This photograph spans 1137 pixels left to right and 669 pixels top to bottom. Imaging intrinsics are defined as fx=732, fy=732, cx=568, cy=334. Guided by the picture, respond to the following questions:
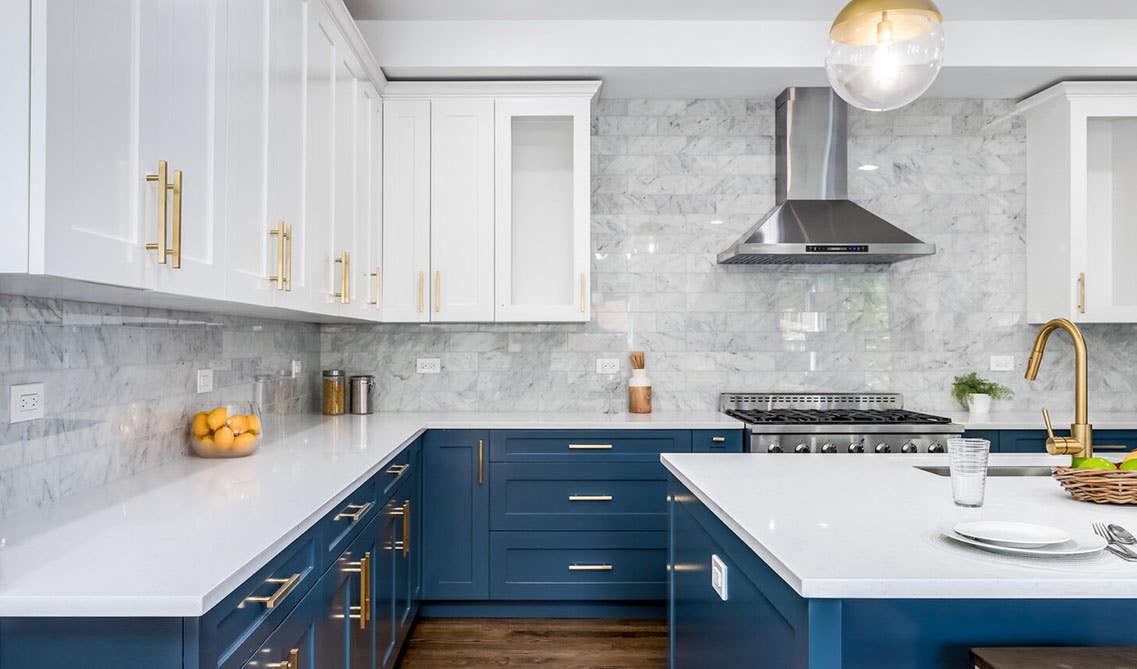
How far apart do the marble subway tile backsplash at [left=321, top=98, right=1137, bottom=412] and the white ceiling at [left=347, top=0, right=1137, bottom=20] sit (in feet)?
1.89

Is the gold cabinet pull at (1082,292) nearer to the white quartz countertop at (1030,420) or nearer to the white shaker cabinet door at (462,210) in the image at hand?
the white quartz countertop at (1030,420)

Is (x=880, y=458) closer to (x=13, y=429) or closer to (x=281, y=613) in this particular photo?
(x=281, y=613)

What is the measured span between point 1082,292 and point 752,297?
158 centimetres

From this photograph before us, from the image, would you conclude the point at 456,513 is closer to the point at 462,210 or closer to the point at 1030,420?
the point at 462,210

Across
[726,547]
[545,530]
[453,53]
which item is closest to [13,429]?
[726,547]

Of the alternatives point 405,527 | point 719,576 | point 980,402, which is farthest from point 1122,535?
point 980,402

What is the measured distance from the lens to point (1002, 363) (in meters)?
3.98

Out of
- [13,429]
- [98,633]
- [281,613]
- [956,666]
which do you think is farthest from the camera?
[13,429]

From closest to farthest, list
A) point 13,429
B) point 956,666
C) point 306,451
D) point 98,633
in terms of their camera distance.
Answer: point 98,633
point 956,666
point 13,429
point 306,451

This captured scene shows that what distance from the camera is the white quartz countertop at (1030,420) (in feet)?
11.1

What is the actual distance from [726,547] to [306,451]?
1.49 metres

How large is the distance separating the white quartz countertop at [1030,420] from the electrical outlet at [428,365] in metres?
2.57

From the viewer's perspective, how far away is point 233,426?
2.29 m

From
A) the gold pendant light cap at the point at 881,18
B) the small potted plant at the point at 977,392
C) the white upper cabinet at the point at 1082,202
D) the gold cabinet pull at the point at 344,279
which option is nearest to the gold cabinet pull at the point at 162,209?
the gold cabinet pull at the point at 344,279
